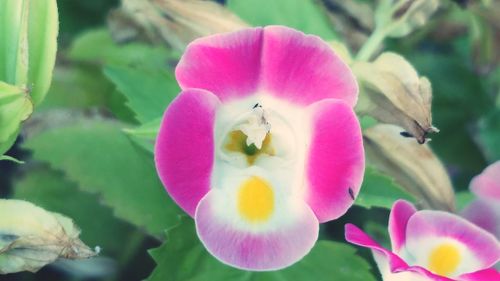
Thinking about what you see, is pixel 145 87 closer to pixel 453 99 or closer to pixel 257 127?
pixel 257 127

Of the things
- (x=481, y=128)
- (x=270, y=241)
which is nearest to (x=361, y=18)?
(x=481, y=128)

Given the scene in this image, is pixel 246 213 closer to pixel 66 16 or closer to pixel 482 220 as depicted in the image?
pixel 482 220

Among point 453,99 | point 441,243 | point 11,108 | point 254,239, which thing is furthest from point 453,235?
point 453,99

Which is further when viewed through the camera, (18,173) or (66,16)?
(66,16)

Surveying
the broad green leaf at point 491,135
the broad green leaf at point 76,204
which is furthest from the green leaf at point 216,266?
the broad green leaf at point 491,135

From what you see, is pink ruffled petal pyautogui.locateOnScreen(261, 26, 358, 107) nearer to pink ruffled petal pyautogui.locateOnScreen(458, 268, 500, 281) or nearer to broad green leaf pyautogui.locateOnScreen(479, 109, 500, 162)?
pink ruffled petal pyautogui.locateOnScreen(458, 268, 500, 281)
